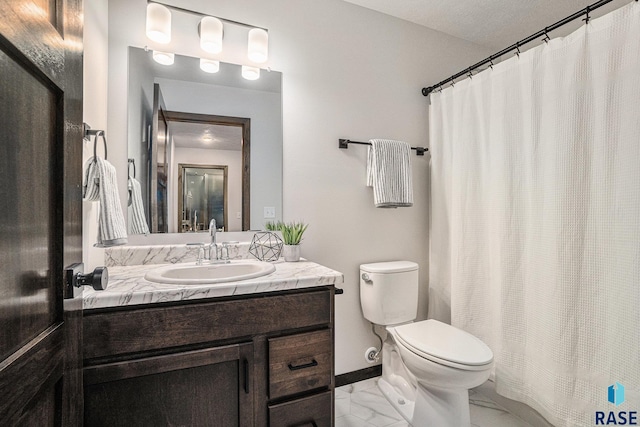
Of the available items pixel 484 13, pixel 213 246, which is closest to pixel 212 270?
pixel 213 246

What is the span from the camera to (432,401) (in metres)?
1.50

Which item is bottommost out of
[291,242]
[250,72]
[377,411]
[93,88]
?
[377,411]

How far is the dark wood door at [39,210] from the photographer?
0.43m

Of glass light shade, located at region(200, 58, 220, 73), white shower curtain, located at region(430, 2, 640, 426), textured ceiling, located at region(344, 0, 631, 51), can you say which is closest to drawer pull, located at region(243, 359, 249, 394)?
white shower curtain, located at region(430, 2, 640, 426)

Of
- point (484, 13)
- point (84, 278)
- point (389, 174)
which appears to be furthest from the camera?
point (484, 13)

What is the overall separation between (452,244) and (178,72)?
187cm

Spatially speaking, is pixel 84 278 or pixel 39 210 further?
pixel 84 278

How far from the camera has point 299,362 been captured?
1208 mm

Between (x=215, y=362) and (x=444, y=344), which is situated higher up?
(x=215, y=362)

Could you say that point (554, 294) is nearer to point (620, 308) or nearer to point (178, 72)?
point (620, 308)

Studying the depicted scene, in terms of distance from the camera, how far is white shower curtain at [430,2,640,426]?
124 centimetres

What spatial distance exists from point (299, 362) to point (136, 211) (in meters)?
1.09

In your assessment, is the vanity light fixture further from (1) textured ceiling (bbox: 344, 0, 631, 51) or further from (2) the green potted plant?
(2) the green potted plant

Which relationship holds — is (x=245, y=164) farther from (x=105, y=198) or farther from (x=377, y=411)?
(x=377, y=411)
